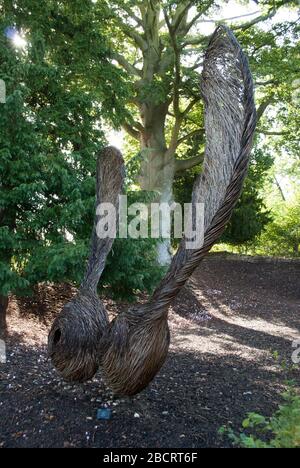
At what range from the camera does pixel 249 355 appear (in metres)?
5.02

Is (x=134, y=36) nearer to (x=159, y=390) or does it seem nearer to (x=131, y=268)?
(x=131, y=268)

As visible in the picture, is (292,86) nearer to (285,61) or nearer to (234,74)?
(285,61)

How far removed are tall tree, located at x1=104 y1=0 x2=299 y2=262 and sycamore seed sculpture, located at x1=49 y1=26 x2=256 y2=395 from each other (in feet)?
20.3

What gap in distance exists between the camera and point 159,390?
11.3 ft

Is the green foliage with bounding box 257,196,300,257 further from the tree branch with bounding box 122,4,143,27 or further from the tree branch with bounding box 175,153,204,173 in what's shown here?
the tree branch with bounding box 122,4,143,27

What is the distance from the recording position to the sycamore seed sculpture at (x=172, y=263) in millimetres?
2523

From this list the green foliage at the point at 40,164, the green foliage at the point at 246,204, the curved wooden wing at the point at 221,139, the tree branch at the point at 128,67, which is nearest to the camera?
the curved wooden wing at the point at 221,139

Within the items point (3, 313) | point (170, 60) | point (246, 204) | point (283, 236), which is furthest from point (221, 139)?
point (283, 236)

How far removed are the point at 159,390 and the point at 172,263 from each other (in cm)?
122

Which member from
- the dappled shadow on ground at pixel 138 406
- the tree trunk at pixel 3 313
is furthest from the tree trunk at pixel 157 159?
the dappled shadow on ground at pixel 138 406

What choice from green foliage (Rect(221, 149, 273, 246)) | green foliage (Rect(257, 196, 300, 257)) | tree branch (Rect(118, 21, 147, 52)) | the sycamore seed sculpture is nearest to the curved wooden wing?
the sycamore seed sculpture

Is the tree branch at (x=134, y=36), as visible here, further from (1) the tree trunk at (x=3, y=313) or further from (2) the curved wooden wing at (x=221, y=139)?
(2) the curved wooden wing at (x=221, y=139)

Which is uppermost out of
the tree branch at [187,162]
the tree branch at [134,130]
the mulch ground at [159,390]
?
the tree branch at [134,130]
